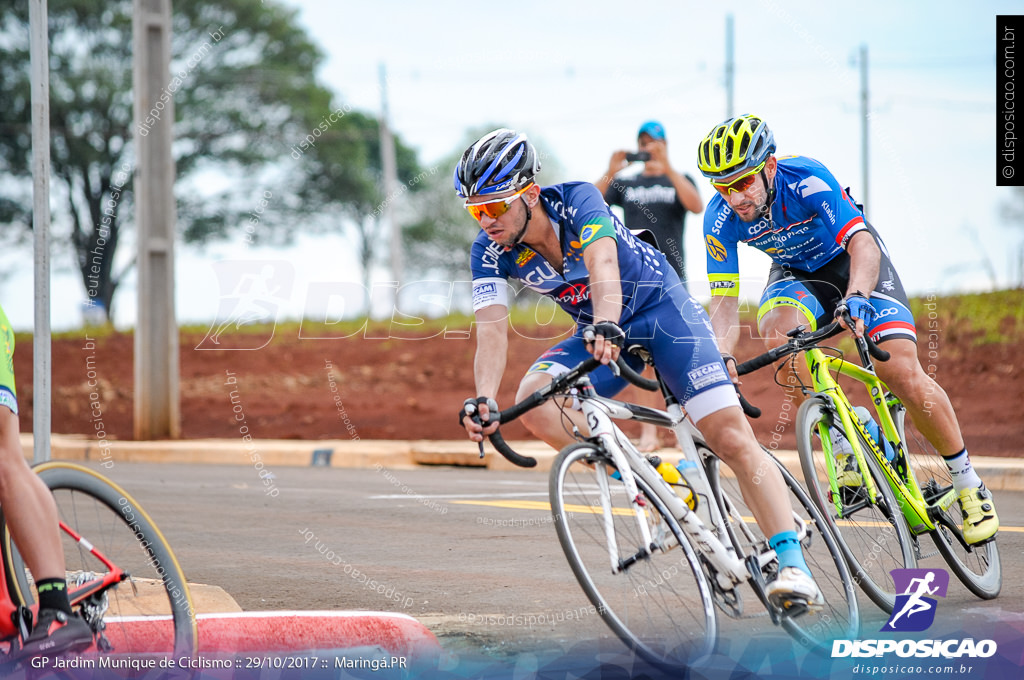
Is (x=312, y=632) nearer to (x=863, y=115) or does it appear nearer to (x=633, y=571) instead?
(x=633, y=571)

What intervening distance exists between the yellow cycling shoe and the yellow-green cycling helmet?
1.86 metres

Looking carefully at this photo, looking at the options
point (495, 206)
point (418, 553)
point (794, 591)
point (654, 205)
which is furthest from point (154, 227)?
point (794, 591)

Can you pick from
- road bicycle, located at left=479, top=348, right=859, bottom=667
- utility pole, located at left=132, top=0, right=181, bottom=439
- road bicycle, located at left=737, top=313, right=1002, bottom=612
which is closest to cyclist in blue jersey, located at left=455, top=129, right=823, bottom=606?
road bicycle, located at left=479, top=348, right=859, bottom=667

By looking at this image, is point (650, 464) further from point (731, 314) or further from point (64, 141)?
point (64, 141)

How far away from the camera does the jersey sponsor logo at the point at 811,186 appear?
4.86m

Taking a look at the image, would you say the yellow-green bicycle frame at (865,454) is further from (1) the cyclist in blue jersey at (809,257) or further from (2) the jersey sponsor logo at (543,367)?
(2) the jersey sponsor logo at (543,367)

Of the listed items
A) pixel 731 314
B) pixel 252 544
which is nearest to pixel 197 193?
pixel 252 544

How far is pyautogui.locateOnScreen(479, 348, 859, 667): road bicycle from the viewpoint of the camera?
341cm

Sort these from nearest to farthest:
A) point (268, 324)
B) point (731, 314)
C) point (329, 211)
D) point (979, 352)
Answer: point (731, 314), point (979, 352), point (268, 324), point (329, 211)

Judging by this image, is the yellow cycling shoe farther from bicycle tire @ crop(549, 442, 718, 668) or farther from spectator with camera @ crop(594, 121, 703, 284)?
spectator with camera @ crop(594, 121, 703, 284)

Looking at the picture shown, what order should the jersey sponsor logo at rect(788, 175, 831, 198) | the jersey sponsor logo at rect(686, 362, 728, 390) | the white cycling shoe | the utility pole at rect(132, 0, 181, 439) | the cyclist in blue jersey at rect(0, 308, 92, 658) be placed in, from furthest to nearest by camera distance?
the utility pole at rect(132, 0, 181, 439) < the jersey sponsor logo at rect(788, 175, 831, 198) < the jersey sponsor logo at rect(686, 362, 728, 390) < the white cycling shoe < the cyclist in blue jersey at rect(0, 308, 92, 658)

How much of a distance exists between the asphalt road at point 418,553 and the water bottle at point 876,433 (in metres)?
0.65

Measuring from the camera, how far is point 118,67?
28719 mm

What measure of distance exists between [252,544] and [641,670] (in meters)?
3.45
